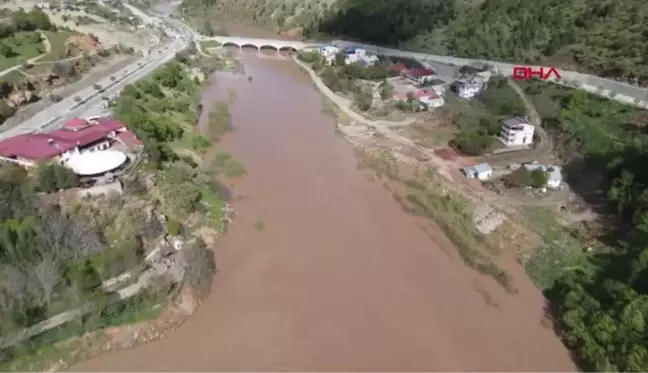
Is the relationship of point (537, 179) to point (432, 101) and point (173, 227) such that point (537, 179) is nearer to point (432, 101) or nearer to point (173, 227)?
point (432, 101)

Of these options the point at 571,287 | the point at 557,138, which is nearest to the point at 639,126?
the point at 557,138

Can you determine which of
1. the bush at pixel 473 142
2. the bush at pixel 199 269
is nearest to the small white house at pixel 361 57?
the bush at pixel 473 142

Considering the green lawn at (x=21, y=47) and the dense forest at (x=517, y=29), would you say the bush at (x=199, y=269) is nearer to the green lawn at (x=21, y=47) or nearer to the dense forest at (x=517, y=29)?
the green lawn at (x=21, y=47)

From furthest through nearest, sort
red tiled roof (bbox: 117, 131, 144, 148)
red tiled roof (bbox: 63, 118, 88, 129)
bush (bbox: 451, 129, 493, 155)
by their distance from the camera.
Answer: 1. bush (bbox: 451, 129, 493, 155)
2. red tiled roof (bbox: 63, 118, 88, 129)
3. red tiled roof (bbox: 117, 131, 144, 148)

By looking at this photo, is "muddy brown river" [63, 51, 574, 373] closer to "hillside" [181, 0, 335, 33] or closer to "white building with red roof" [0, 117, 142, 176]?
"white building with red roof" [0, 117, 142, 176]

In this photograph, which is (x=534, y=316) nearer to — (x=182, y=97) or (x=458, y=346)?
(x=458, y=346)

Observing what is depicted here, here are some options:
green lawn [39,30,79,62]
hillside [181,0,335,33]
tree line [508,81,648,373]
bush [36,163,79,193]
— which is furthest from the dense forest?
bush [36,163,79,193]
